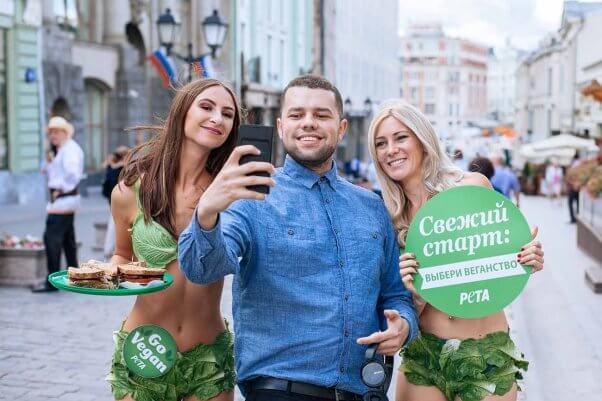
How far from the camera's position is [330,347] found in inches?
123

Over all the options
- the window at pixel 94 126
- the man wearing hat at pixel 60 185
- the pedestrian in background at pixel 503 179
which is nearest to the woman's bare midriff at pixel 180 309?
the man wearing hat at pixel 60 185

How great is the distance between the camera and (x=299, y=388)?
3119mm

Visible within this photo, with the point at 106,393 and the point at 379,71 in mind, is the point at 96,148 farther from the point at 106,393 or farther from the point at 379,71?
the point at 379,71

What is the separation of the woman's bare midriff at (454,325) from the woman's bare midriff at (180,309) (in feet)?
2.65

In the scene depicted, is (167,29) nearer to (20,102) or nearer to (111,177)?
(111,177)

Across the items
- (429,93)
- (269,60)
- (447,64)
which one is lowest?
(269,60)

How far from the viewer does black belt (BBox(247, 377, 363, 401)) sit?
123 inches

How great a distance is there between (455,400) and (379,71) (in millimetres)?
69467

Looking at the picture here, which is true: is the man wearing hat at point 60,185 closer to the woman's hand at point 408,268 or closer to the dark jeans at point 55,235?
the dark jeans at point 55,235

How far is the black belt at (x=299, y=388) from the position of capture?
10.2 feet

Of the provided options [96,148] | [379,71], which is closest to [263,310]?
[96,148]

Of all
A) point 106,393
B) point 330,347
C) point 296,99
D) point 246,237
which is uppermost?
point 296,99

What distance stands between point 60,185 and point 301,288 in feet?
23.6

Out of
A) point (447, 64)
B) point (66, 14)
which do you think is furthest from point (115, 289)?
point (447, 64)
